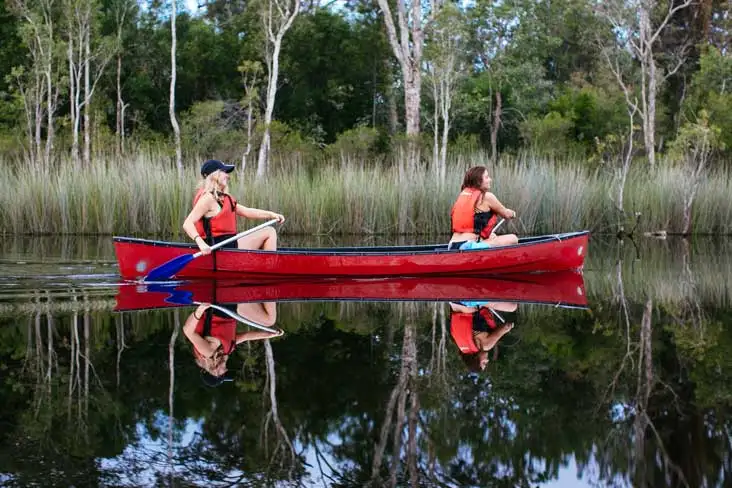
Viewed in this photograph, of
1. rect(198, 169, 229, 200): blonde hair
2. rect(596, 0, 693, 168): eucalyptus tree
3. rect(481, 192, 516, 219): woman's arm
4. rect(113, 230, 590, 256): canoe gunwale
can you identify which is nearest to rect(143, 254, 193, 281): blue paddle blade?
rect(113, 230, 590, 256): canoe gunwale

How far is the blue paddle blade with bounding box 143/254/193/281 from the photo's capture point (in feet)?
28.2

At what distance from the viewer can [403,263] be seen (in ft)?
29.9

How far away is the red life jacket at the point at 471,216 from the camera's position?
904 centimetres

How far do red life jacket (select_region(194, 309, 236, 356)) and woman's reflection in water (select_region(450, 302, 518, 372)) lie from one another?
1.29 m

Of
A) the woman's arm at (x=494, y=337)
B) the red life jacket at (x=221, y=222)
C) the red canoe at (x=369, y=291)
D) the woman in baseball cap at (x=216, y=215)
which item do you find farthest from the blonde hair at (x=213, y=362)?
the red life jacket at (x=221, y=222)

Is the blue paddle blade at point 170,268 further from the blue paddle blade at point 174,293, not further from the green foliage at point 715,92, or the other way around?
the green foliage at point 715,92

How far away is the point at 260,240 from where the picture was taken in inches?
364

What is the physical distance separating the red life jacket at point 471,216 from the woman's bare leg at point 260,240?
1.76 metres

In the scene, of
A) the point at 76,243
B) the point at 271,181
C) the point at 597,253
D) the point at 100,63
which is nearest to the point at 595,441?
the point at 597,253

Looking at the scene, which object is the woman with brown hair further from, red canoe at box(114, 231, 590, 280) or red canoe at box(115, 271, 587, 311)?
red canoe at box(115, 271, 587, 311)

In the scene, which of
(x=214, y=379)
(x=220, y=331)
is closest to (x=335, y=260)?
(x=220, y=331)

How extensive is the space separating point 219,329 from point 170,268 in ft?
9.38

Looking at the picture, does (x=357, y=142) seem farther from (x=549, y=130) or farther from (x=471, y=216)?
(x=471, y=216)

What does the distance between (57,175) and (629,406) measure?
13.4 m
